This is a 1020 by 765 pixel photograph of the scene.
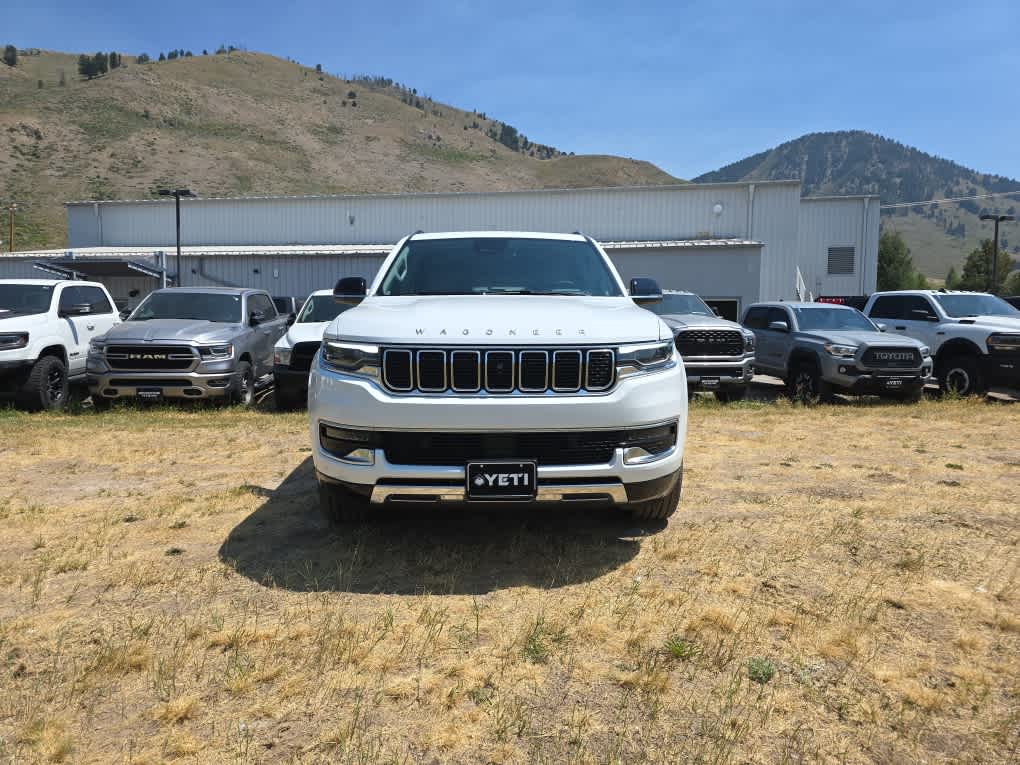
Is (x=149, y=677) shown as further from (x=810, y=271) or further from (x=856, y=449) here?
(x=810, y=271)

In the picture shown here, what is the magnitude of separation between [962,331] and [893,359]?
219cm

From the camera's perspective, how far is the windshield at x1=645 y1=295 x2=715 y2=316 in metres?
12.1

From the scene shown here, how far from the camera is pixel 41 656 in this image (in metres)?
2.81

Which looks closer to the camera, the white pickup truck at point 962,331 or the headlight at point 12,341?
the headlight at point 12,341

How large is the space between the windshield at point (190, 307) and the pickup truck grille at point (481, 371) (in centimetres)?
766

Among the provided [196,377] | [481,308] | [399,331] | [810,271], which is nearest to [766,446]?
[481,308]

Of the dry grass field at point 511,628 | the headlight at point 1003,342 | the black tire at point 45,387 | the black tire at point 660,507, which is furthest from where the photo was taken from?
the headlight at point 1003,342

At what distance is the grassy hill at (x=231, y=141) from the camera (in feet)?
266

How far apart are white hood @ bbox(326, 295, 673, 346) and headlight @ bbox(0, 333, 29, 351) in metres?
7.17

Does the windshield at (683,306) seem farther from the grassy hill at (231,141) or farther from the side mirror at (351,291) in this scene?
the grassy hill at (231,141)

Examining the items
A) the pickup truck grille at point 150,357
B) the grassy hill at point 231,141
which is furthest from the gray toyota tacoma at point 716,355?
the grassy hill at point 231,141

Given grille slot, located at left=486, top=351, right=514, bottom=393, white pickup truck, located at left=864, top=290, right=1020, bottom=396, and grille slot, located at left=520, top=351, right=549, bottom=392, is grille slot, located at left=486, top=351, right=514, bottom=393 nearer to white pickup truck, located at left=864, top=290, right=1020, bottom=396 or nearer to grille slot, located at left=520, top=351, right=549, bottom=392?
grille slot, located at left=520, top=351, right=549, bottom=392

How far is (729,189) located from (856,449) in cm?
2255

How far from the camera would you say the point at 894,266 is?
84.2 metres
